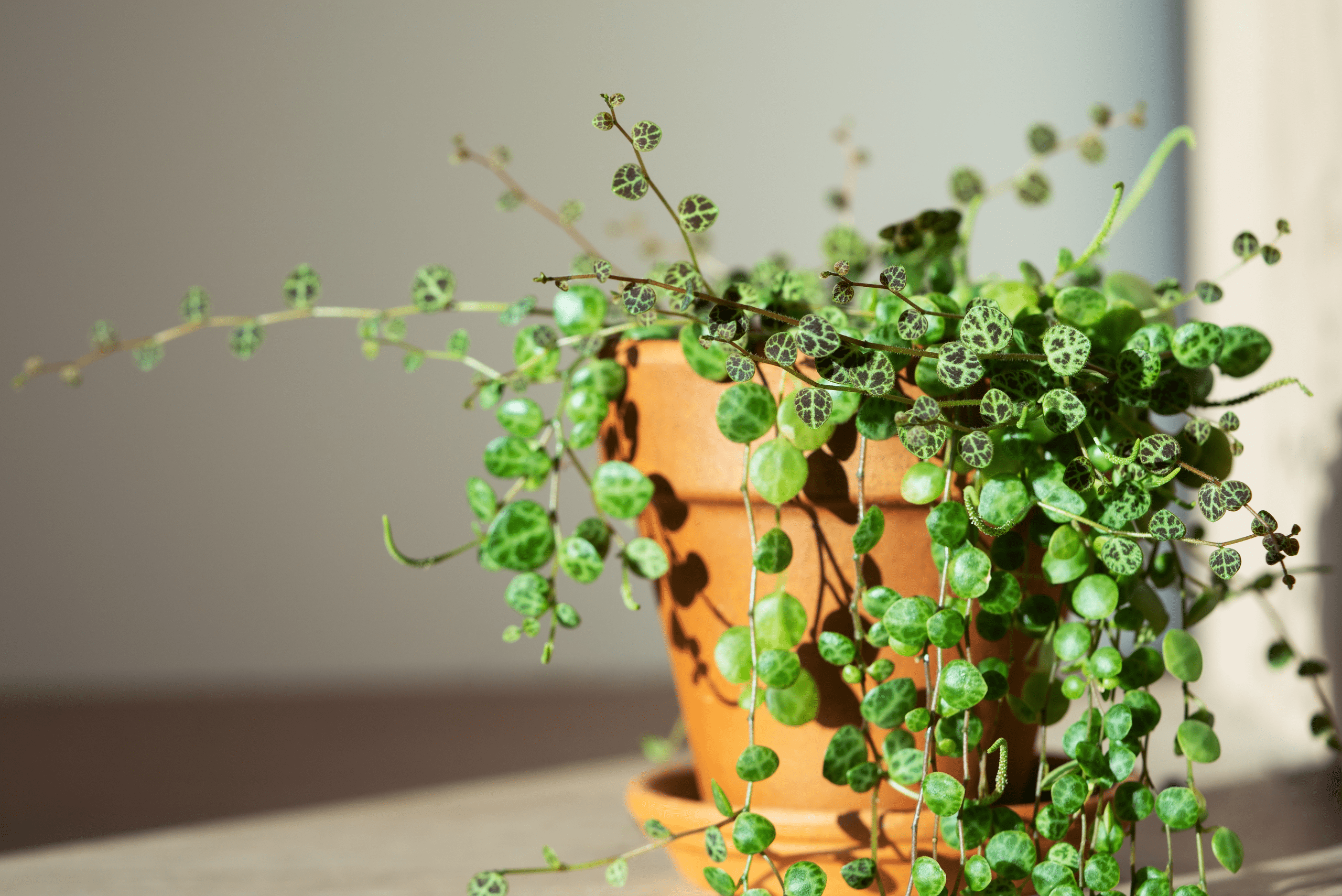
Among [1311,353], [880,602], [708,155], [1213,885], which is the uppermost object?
[708,155]

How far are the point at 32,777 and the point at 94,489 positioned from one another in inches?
30.8

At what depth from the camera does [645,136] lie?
41cm

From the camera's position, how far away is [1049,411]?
1.31 feet

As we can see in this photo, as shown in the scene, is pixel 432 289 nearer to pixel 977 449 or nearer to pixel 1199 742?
pixel 977 449

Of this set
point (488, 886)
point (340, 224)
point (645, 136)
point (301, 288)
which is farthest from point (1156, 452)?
point (340, 224)

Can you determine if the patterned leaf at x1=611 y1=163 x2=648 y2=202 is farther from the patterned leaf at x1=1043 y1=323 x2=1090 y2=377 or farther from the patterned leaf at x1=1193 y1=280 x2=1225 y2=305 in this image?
the patterned leaf at x1=1193 y1=280 x2=1225 y2=305

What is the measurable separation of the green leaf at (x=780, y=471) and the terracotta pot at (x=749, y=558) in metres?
0.03

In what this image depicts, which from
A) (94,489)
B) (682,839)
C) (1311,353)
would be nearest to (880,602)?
(682,839)

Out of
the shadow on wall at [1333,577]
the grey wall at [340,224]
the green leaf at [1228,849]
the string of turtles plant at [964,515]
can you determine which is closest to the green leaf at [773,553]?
the string of turtles plant at [964,515]

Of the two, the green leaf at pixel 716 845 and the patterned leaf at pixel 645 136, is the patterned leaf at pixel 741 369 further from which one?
the green leaf at pixel 716 845

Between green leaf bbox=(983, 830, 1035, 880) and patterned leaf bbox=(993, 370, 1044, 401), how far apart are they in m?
0.18

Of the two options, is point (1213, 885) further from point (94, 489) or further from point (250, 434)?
point (94, 489)

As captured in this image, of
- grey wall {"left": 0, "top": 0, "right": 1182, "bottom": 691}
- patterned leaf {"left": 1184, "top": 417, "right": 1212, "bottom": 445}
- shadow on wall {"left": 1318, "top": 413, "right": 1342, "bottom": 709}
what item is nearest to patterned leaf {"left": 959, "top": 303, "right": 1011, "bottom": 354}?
patterned leaf {"left": 1184, "top": 417, "right": 1212, "bottom": 445}

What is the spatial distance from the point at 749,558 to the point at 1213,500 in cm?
21
